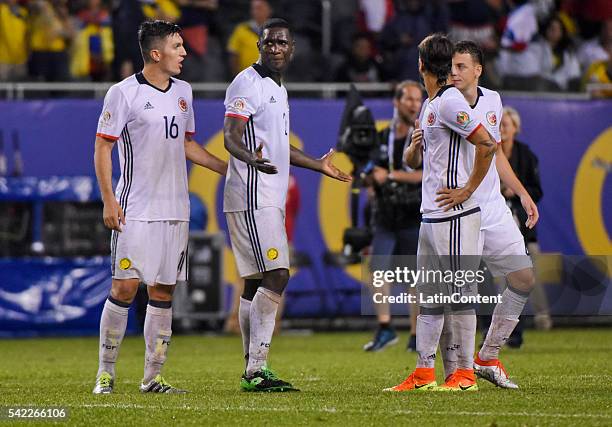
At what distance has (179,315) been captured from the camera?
1722cm

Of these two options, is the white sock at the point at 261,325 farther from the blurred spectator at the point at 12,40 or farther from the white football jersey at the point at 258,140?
the blurred spectator at the point at 12,40

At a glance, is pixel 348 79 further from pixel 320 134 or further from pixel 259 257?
pixel 259 257

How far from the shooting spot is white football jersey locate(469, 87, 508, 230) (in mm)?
9328

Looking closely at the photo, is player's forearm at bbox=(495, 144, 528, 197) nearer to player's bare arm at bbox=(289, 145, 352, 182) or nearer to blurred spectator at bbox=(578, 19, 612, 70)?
player's bare arm at bbox=(289, 145, 352, 182)

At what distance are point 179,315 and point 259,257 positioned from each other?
8043 mm

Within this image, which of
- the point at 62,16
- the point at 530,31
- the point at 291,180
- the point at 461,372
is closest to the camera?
the point at 461,372

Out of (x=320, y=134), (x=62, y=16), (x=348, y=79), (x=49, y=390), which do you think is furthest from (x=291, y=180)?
(x=49, y=390)

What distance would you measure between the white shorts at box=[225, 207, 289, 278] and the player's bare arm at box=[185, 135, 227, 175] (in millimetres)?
350

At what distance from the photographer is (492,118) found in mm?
9359

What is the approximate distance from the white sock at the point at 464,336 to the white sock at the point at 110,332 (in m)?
2.24

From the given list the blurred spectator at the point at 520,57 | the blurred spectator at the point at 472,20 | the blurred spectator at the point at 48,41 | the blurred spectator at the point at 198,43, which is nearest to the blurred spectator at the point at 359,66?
the blurred spectator at the point at 472,20

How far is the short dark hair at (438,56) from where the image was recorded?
909 cm

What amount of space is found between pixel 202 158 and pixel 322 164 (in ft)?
2.84

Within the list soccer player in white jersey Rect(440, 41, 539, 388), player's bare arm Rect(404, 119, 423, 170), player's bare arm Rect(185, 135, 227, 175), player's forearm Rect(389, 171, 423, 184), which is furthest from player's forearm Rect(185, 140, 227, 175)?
player's forearm Rect(389, 171, 423, 184)
